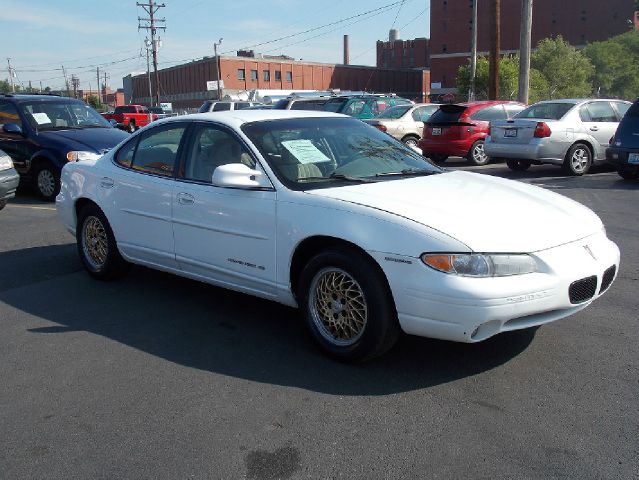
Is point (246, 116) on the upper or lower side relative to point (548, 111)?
lower

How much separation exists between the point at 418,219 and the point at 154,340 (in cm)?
212

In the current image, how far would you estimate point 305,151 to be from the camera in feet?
15.1

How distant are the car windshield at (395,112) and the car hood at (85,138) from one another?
7343 mm

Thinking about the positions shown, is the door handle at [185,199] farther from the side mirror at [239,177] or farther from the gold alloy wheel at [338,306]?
the gold alloy wheel at [338,306]

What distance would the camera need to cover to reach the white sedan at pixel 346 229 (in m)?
3.50

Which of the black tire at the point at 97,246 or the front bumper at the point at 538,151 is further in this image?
the front bumper at the point at 538,151

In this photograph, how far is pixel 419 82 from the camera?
9319cm

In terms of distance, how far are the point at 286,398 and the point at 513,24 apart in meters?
85.3

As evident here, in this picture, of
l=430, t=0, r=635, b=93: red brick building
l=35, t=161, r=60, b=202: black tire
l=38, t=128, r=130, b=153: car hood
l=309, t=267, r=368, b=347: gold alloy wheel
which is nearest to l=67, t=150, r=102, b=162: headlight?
l=38, t=128, r=130, b=153: car hood

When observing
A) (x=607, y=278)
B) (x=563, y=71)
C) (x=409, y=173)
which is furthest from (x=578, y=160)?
(x=563, y=71)

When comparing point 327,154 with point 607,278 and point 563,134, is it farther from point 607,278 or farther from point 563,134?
point 563,134

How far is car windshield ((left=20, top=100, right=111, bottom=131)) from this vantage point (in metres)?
11.4

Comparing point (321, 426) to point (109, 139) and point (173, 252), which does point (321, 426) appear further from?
point (109, 139)

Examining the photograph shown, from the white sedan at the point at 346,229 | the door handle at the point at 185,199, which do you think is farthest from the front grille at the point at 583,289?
the door handle at the point at 185,199
